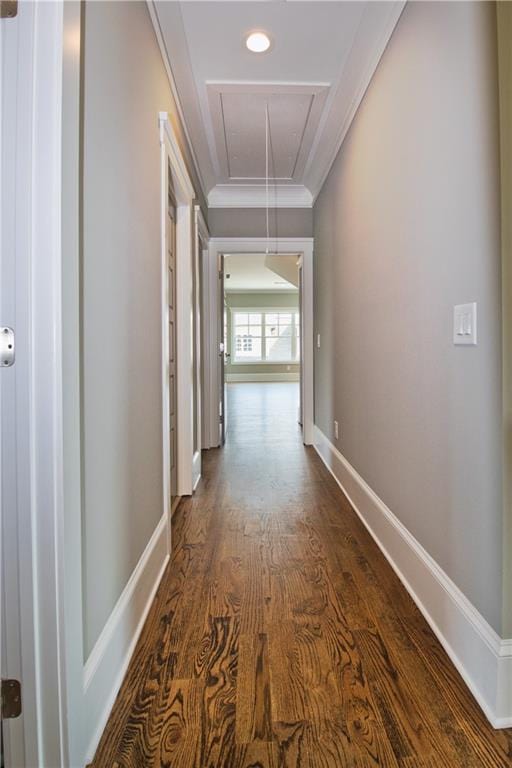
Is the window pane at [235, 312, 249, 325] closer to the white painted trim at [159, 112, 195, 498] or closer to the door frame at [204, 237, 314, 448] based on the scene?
the door frame at [204, 237, 314, 448]

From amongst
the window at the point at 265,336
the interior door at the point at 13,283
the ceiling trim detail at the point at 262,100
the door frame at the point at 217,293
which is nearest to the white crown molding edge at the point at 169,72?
the ceiling trim detail at the point at 262,100

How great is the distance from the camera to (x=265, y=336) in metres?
12.4

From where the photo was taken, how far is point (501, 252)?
108 centimetres

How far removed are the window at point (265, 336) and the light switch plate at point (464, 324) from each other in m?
10.9

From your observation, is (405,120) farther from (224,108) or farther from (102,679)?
A: (102,679)

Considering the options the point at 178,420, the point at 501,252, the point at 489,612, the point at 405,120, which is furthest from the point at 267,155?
the point at 489,612

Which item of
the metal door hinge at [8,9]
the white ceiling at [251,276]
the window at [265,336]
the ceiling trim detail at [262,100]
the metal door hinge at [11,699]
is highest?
the white ceiling at [251,276]

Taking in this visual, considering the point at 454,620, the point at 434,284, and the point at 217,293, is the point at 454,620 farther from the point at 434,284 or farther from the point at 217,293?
the point at 217,293

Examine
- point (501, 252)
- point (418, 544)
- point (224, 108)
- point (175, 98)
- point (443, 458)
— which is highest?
point (224, 108)

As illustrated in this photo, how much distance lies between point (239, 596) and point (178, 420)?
4.42 feet

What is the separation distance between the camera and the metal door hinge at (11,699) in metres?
0.88

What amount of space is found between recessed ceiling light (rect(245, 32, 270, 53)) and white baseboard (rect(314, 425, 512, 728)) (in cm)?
238

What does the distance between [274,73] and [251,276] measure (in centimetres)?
747

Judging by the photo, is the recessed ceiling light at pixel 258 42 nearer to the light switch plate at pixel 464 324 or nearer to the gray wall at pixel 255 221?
the light switch plate at pixel 464 324
